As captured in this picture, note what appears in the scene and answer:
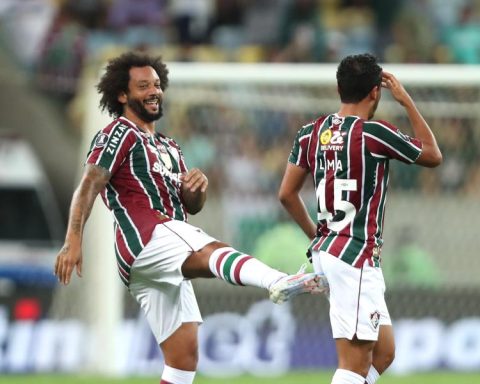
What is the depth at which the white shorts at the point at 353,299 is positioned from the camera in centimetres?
667

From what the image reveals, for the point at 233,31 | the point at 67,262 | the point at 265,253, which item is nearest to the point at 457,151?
the point at 265,253

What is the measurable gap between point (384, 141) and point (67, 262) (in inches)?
65.3

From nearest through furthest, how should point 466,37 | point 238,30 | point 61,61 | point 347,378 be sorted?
point 347,378 → point 466,37 → point 61,61 → point 238,30

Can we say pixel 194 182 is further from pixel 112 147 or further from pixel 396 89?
pixel 396 89

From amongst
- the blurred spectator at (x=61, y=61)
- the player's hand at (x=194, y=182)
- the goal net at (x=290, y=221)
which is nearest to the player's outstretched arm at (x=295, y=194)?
the player's hand at (x=194, y=182)

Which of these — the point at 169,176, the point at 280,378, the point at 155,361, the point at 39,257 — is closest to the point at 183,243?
the point at 169,176

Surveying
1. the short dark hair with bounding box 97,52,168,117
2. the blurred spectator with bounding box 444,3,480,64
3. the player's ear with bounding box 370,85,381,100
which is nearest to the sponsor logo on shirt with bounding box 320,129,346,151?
the player's ear with bounding box 370,85,381,100

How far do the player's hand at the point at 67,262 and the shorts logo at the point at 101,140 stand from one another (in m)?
0.59

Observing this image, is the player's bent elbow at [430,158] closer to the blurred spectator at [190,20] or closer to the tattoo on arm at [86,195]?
the tattoo on arm at [86,195]

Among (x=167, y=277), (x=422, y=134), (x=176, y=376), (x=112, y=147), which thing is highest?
(x=422, y=134)

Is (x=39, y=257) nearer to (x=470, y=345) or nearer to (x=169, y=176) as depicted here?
(x=470, y=345)

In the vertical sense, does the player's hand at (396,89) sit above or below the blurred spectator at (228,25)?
below

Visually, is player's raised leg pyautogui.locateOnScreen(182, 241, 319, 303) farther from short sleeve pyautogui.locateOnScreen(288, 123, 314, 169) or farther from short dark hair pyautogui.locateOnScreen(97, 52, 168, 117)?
short dark hair pyautogui.locateOnScreen(97, 52, 168, 117)

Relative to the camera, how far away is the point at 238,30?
18.0 meters
